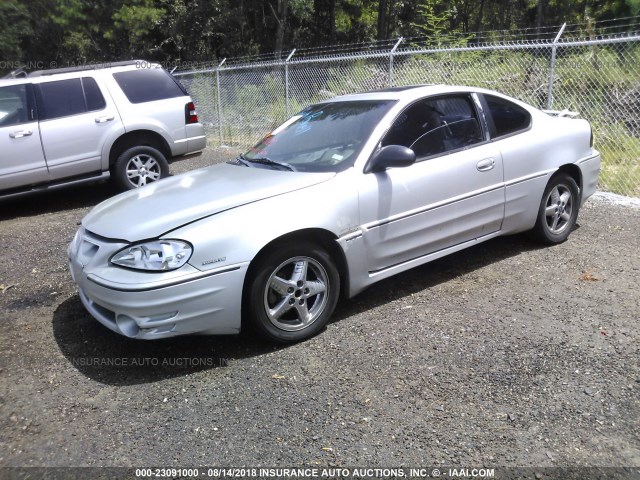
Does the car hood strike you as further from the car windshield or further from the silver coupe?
the car windshield

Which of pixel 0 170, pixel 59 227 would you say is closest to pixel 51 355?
pixel 59 227

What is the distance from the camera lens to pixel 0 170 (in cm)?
720

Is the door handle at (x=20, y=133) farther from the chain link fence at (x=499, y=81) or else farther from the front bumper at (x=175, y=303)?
the chain link fence at (x=499, y=81)

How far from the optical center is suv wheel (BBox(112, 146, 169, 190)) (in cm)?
802

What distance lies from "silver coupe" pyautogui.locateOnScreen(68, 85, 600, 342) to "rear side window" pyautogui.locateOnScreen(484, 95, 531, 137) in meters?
0.01

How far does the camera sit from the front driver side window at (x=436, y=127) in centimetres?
440

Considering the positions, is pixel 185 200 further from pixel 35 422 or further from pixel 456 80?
pixel 456 80

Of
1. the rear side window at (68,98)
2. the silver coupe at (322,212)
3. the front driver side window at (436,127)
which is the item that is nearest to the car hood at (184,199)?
the silver coupe at (322,212)

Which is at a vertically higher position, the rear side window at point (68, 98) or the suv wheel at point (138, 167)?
the rear side window at point (68, 98)

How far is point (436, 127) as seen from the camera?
461cm

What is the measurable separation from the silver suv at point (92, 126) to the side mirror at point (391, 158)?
16.4 ft

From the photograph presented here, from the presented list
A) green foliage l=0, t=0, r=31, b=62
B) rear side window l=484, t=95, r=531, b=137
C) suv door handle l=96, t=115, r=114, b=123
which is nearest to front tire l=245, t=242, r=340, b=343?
rear side window l=484, t=95, r=531, b=137

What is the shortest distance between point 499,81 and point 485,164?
618cm

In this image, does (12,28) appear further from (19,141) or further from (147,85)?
(19,141)
